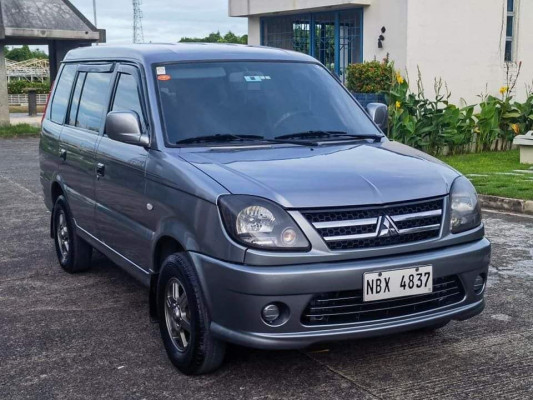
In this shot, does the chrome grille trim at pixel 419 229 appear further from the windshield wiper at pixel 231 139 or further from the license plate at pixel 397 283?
the windshield wiper at pixel 231 139

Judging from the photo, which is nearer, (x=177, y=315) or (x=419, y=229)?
(x=419, y=229)

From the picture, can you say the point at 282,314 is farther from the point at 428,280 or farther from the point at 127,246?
the point at 127,246

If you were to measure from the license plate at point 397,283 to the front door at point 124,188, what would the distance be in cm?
153

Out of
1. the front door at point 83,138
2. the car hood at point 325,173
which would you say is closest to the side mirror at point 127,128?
the car hood at point 325,173

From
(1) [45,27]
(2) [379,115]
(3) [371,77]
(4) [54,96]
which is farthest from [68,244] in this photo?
(1) [45,27]

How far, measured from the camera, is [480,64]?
16.5 meters

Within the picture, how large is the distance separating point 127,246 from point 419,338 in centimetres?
205

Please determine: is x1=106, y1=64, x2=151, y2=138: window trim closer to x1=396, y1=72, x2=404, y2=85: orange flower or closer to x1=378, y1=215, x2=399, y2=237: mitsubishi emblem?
x1=378, y1=215, x2=399, y2=237: mitsubishi emblem

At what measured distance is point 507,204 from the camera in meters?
9.59

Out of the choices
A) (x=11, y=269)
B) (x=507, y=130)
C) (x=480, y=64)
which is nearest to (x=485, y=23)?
(x=480, y=64)

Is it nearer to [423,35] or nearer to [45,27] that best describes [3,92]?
[45,27]

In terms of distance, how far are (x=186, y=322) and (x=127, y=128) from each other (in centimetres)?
133

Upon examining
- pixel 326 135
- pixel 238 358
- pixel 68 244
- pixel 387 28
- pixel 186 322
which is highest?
pixel 387 28

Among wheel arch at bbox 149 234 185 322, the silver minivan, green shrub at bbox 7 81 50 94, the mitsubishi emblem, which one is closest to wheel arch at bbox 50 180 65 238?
the silver minivan
